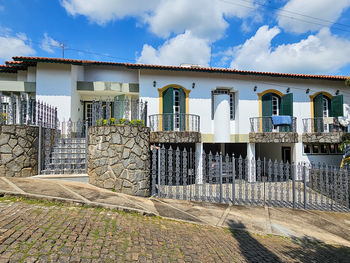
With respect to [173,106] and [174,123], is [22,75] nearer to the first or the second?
[173,106]

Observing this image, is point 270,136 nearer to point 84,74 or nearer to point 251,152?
point 251,152

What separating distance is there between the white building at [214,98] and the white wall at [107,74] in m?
0.06

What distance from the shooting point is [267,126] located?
12.2 metres

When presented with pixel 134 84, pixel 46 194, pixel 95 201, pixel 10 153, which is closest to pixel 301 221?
pixel 95 201

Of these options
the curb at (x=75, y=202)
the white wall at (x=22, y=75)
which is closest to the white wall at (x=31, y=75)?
the white wall at (x=22, y=75)

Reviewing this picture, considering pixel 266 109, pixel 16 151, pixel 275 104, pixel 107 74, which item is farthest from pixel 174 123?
pixel 16 151

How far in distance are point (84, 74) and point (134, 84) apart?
3.55m

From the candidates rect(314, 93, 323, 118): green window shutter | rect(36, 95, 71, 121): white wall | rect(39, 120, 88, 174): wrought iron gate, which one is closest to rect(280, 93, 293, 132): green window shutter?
rect(314, 93, 323, 118): green window shutter

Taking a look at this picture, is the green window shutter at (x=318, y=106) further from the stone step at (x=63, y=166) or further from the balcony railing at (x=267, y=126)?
the stone step at (x=63, y=166)

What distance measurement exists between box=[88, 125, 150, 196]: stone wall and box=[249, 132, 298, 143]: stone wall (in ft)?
25.1

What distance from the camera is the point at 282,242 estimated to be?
4.36 m

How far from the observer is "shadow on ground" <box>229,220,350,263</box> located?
3.62m

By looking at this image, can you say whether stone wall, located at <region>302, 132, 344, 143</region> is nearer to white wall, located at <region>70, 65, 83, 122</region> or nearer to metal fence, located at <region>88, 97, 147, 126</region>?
metal fence, located at <region>88, 97, 147, 126</region>

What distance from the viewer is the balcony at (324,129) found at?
1152 cm
